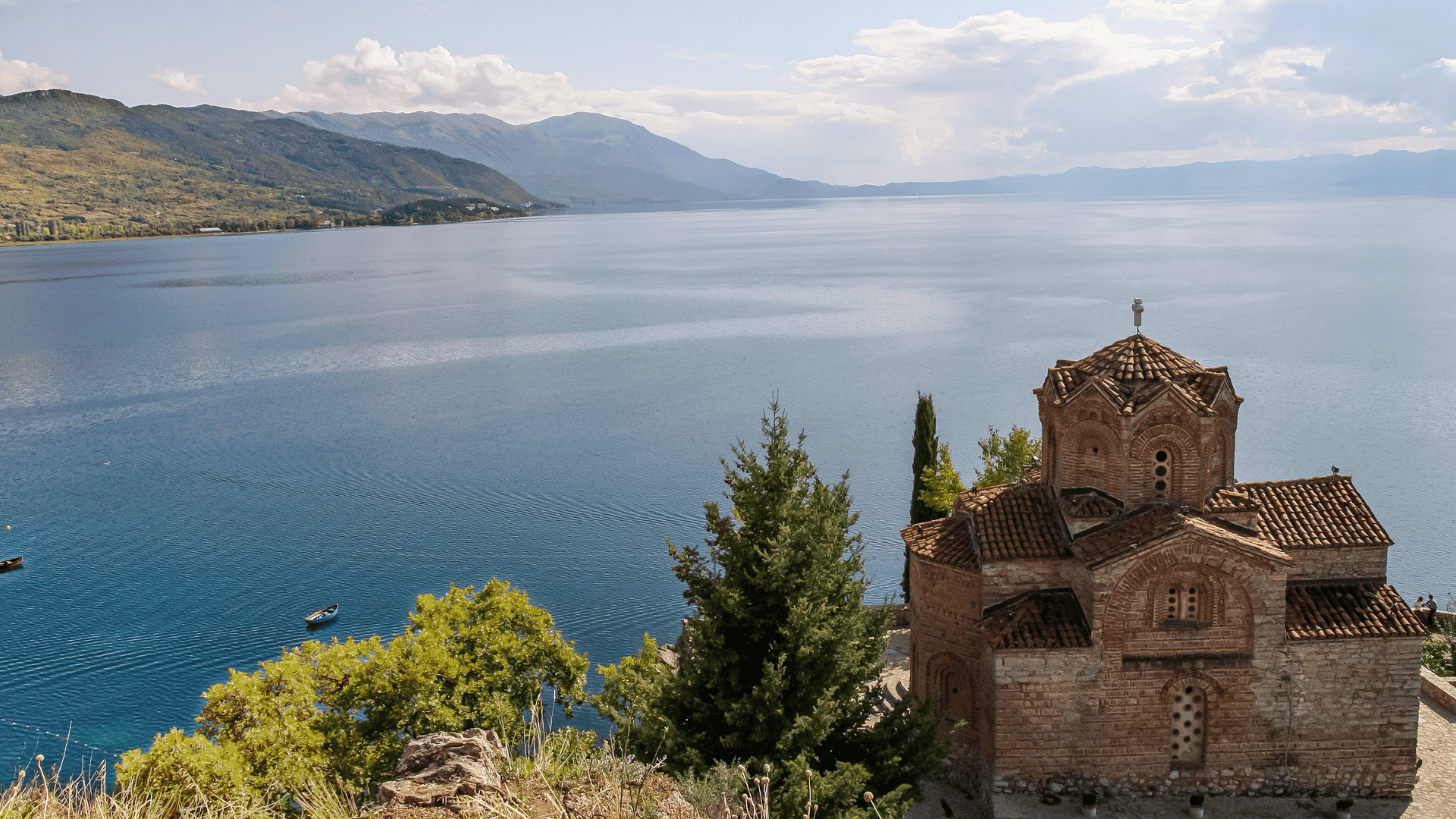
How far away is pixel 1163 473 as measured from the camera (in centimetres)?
1962

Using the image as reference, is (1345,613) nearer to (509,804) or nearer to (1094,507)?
(1094,507)

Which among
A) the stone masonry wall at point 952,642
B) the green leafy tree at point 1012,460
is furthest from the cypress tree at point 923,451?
the stone masonry wall at point 952,642

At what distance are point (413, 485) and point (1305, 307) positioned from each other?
8036 centimetres

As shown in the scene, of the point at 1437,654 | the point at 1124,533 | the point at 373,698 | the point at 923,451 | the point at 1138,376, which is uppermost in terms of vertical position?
the point at 1138,376

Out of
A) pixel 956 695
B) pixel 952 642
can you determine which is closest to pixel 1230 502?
pixel 952 642

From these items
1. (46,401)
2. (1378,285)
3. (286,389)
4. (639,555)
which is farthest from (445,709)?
(1378,285)

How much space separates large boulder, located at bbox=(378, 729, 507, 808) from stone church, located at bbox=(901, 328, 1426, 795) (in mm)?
10545

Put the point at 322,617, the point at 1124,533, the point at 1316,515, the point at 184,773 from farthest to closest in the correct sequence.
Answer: the point at 322,617 < the point at 1316,515 < the point at 1124,533 < the point at 184,773

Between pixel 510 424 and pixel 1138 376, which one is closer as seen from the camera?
pixel 1138 376

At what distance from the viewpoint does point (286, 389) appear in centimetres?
6769

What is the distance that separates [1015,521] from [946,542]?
157cm

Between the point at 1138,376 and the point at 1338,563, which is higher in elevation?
the point at 1138,376

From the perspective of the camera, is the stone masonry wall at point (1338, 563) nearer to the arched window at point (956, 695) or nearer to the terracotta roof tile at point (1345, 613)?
the terracotta roof tile at point (1345, 613)

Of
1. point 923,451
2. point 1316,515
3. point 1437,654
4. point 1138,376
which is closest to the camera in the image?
point 1138,376
